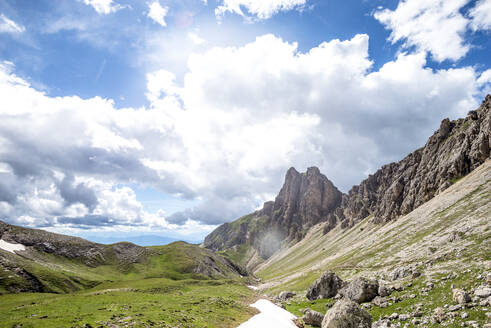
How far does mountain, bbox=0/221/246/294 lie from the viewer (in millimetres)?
79188

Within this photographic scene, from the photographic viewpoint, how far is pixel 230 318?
139ft

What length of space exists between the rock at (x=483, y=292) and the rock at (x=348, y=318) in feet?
40.5

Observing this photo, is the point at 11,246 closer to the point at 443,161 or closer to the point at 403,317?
the point at 403,317

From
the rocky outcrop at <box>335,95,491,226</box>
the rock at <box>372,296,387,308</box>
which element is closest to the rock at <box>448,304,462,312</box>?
the rock at <box>372,296,387,308</box>

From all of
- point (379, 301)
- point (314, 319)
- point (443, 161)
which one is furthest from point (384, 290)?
point (443, 161)

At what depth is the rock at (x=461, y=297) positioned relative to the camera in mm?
28234

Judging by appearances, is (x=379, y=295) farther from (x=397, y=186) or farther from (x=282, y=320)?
(x=397, y=186)

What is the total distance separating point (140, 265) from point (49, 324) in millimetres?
117391

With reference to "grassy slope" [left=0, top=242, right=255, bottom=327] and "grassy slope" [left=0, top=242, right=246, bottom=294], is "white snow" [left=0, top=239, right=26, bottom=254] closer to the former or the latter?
"grassy slope" [left=0, top=242, right=246, bottom=294]

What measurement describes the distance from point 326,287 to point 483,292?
42074mm

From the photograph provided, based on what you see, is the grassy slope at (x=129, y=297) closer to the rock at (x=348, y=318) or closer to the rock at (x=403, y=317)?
the rock at (x=348, y=318)

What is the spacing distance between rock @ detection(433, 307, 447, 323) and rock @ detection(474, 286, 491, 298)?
4198 mm

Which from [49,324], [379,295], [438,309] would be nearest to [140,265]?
[49,324]

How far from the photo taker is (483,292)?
27797 mm
